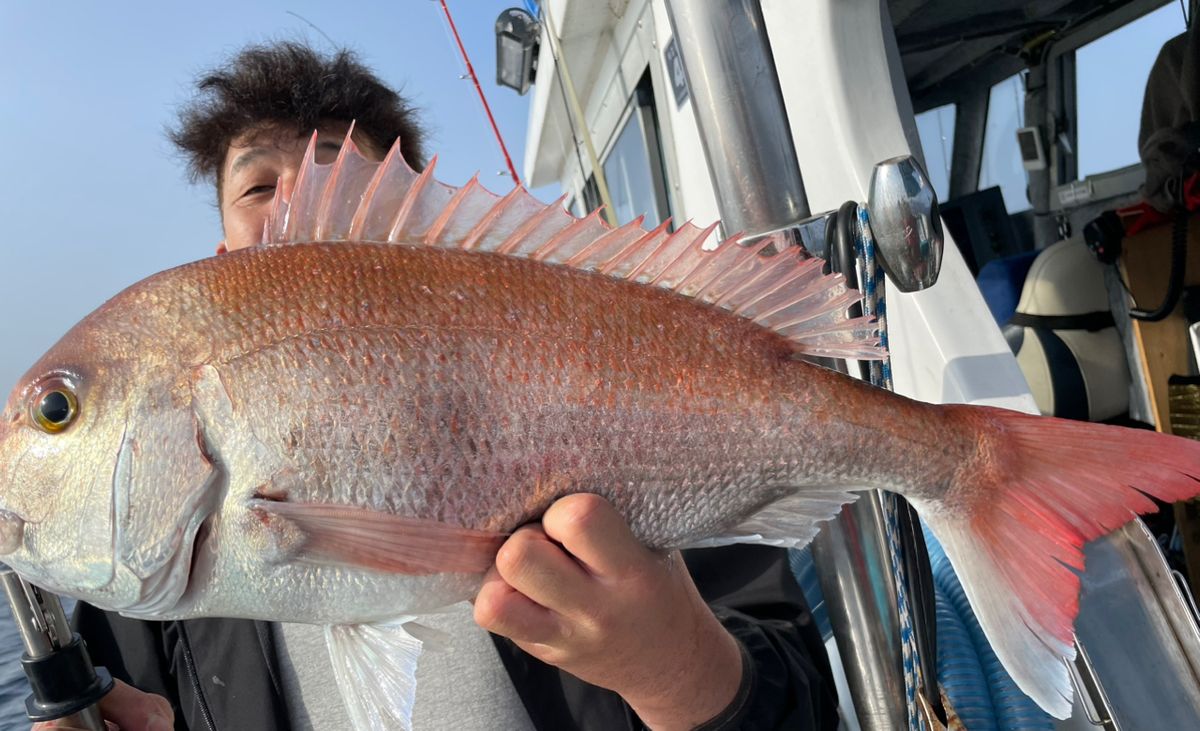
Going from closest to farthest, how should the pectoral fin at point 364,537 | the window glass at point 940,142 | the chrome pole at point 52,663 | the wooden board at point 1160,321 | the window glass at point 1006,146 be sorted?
the pectoral fin at point 364,537, the chrome pole at point 52,663, the wooden board at point 1160,321, the window glass at point 1006,146, the window glass at point 940,142

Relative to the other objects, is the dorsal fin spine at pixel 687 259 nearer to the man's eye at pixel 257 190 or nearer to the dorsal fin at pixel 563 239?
the dorsal fin at pixel 563 239

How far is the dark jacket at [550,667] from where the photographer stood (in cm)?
123

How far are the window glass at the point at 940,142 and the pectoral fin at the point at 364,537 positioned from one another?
15.0 ft

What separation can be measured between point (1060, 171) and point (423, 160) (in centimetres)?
364

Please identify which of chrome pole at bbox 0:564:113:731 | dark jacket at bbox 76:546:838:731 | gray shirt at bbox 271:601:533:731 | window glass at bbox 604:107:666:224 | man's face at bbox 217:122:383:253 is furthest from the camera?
window glass at bbox 604:107:666:224

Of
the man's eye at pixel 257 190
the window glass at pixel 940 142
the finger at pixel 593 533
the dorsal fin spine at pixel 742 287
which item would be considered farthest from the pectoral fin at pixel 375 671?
the window glass at pixel 940 142

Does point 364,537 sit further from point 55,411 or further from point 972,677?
point 972,677

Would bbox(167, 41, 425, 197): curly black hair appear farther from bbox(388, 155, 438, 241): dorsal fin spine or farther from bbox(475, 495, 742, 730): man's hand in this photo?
bbox(475, 495, 742, 730): man's hand

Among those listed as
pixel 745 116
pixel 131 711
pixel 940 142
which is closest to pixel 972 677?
pixel 745 116

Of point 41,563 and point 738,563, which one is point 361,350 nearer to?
point 41,563

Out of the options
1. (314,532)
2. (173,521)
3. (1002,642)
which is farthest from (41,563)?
(1002,642)

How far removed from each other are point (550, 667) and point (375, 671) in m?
0.60

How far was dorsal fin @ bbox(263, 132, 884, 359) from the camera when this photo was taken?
0.88 m

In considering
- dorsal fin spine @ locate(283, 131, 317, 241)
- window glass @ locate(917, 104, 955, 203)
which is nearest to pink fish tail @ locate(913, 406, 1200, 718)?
dorsal fin spine @ locate(283, 131, 317, 241)
